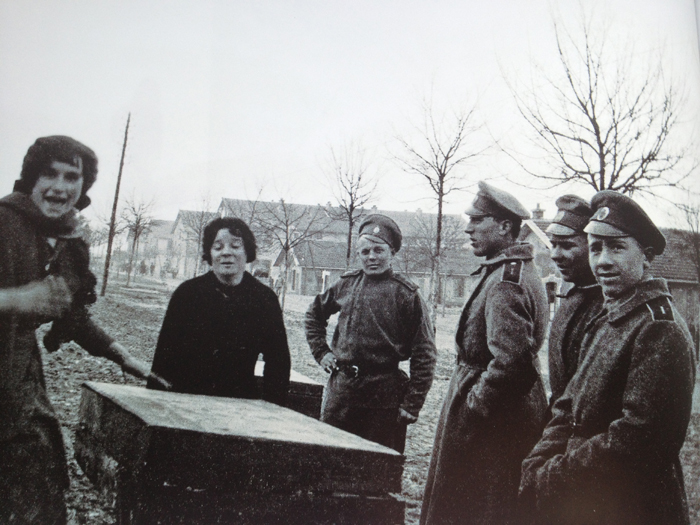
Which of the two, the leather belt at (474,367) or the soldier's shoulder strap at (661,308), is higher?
the soldier's shoulder strap at (661,308)

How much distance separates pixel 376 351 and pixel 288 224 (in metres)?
0.81

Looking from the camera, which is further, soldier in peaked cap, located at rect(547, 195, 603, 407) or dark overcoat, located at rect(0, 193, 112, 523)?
soldier in peaked cap, located at rect(547, 195, 603, 407)

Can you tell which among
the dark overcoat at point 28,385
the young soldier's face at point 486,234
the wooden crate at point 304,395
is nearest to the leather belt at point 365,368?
the wooden crate at point 304,395

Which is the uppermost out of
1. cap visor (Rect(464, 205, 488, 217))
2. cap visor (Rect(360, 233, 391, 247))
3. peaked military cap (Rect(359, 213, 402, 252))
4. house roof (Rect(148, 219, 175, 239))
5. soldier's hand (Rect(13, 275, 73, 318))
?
cap visor (Rect(464, 205, 488, 217))

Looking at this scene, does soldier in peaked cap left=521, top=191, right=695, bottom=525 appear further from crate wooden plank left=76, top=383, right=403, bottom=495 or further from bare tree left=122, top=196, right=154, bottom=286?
bare tree left=122, top=196, right=154, bottom=286

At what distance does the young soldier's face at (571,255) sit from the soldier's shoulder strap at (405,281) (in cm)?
69

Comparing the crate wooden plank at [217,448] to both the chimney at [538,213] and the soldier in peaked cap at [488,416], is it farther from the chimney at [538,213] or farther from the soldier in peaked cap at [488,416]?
the chimney at [538,213]

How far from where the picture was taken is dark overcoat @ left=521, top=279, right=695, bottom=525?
2.09m

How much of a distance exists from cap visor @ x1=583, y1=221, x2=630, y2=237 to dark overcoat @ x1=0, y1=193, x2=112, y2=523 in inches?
85.2

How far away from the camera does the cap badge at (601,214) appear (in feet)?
7.87

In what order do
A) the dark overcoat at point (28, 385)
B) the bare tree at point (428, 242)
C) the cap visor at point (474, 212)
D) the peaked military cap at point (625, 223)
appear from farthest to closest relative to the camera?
the bare tree at point (428, 242), the cap visor at point (474, 212), the peaked military cap at point (625, 223), the dark overcoat at point (28, 385)

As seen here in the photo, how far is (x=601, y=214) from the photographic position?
95.0 inches

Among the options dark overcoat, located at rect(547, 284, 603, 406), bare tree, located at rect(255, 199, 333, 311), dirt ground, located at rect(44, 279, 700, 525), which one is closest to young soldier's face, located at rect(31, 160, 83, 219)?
dirt ground, located at rect(44, 279, 700, 525)

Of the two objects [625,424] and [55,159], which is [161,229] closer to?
[55,159]
